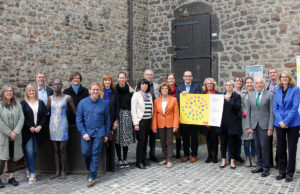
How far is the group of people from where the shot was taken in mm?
5160

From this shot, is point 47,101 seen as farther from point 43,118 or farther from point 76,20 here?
point 76,20

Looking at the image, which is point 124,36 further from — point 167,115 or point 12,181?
point 12,181

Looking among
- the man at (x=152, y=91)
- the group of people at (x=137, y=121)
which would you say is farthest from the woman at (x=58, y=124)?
the man at (x=152, y=91)

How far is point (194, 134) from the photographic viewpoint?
659 cm

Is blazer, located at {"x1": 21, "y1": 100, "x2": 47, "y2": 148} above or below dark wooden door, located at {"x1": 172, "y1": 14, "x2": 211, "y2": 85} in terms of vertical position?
below

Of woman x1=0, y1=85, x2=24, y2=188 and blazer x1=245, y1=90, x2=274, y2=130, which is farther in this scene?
blazer x1=245, y1=90, x2=274, y2=130

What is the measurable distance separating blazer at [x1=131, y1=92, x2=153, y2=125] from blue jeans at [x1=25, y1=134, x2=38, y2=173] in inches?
71.8

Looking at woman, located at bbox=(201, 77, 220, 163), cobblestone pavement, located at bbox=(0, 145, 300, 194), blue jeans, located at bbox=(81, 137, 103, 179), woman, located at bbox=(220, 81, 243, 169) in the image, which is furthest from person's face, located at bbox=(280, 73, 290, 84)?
blue jeans, located at bbox=(81, 137, 103, 179)

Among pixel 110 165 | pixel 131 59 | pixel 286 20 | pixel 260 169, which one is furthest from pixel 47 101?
pixel 286 20

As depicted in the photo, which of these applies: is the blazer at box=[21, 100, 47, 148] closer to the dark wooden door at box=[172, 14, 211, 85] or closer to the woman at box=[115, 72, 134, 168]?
the woman at box=[115, 72, 134, 168]

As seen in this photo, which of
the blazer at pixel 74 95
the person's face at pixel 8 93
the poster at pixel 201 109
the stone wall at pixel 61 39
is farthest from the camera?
the stone wall at pixel 61 39

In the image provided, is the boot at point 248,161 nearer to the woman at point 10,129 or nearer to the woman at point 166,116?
the woman at point 166,116

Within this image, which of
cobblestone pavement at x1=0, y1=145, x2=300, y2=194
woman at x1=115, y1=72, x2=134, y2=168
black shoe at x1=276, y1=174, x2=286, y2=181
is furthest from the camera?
woman at x1=115, y1=72, x2=134, y2=168

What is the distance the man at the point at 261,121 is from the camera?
5500mm
